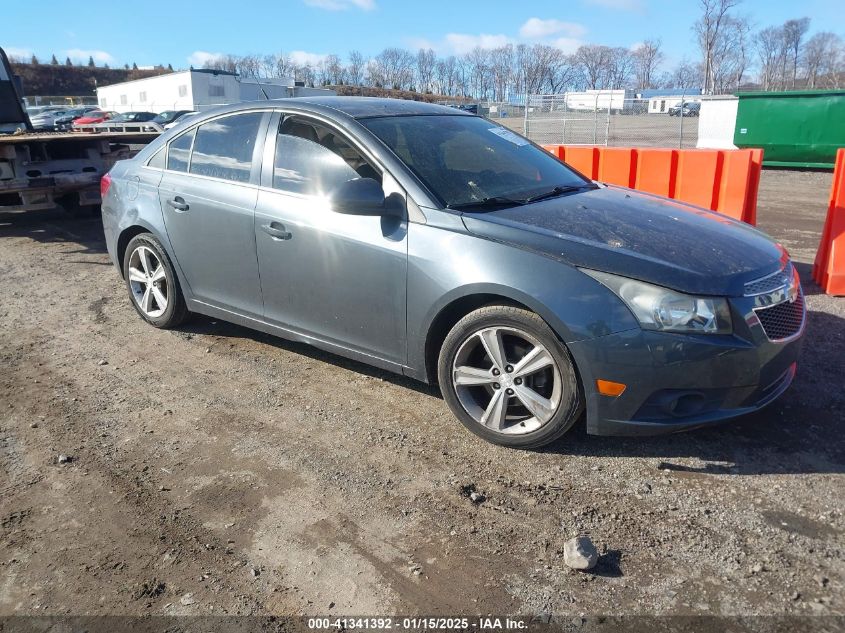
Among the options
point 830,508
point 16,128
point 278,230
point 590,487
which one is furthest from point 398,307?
point 16,128

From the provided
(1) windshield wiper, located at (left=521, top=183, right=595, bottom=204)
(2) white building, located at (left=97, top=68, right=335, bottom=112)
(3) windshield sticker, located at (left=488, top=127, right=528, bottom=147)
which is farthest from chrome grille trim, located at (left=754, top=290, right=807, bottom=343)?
(2) white building, located at (left=97, top=68, right=335, bottom=112)

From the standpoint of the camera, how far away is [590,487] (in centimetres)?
310

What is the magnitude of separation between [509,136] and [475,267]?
175 cm

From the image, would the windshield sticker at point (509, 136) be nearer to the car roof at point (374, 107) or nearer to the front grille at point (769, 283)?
the car roof at point (374, 107)

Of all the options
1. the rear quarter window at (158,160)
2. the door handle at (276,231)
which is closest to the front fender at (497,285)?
the door handle at (276,231)

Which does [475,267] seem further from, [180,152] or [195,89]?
[195,89]

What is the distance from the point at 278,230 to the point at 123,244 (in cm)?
203

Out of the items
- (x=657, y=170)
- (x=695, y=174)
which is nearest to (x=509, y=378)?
(x=695, y=174)

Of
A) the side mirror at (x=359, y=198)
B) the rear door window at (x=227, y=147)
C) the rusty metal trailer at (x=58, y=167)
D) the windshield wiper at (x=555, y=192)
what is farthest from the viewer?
the rusty metal trailer at (x=58, y=167)

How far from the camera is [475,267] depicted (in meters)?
3.31

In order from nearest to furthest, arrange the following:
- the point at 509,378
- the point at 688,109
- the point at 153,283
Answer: the point at 509,378 → the point at 153,283 → the point at 688,109

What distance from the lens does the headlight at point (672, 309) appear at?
296 cm

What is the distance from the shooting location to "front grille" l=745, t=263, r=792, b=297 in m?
3.12

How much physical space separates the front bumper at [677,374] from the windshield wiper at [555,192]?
1124 millimetres
